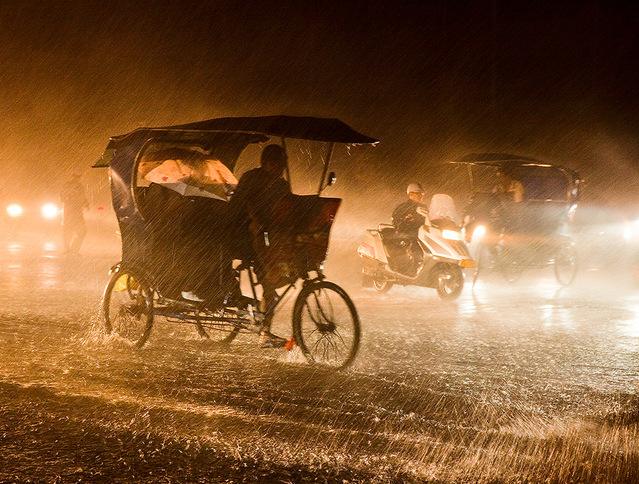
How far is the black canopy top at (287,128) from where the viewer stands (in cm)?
670

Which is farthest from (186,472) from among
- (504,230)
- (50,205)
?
(50,205)

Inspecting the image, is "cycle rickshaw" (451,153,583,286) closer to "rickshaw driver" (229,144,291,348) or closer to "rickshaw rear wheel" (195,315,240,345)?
"rickshaw rear wheel" (195,315,240,345)

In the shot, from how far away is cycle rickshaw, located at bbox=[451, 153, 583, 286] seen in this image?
13398 millimetres

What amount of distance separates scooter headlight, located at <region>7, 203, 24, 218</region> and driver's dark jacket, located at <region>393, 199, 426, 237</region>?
12.4 meters

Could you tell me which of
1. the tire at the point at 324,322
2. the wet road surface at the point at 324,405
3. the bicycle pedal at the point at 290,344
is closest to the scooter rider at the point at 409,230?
the wet road surface at the point at 324,405

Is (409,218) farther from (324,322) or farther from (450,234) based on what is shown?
(324,322)

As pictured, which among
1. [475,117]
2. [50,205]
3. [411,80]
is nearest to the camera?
[50,205]

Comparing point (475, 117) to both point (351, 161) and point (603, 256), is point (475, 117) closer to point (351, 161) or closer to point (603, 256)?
point (351, 161)

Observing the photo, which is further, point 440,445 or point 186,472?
point 440,445

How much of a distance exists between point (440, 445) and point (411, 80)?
31.6 metres

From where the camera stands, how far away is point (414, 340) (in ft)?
26.9

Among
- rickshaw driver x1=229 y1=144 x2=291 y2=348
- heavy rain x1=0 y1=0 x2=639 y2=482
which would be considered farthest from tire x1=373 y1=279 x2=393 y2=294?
rickshaw driver x1=229 y1=144 x2=291 y2=348

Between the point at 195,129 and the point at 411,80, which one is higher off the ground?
the point at 411,80

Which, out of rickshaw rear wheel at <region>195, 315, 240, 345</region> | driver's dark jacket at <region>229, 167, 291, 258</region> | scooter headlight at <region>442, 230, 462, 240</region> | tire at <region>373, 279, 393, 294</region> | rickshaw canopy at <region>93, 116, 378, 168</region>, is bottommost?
rickshaw rear wheel at <region>195, 315, 240, 345</region>
